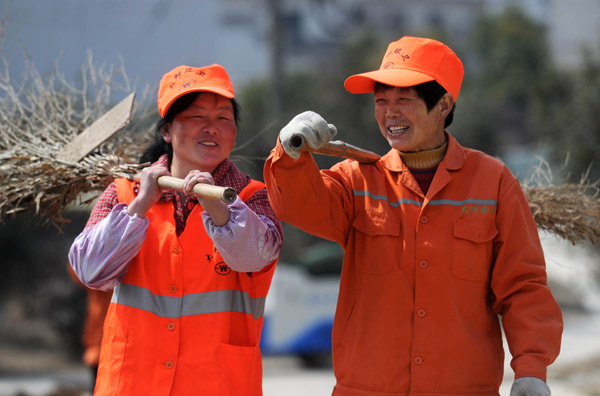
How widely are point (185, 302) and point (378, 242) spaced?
25.8 inches

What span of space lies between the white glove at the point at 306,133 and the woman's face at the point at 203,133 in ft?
1.27

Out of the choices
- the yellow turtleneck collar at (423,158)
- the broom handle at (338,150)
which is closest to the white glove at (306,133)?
the broom handle at (338,150)

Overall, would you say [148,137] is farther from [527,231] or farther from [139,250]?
[527,231]

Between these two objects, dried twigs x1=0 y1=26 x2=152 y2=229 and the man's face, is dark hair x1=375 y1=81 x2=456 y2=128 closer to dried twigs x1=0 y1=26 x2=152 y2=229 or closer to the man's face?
the man's face

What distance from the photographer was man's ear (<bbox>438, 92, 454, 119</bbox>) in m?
2.73

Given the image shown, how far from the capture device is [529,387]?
2.40 meters

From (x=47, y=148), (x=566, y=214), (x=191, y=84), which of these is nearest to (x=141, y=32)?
(x=47, y=148)

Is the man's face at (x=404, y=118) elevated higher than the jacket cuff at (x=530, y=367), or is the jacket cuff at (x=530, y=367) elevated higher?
the man's face at (x=404, y=118)

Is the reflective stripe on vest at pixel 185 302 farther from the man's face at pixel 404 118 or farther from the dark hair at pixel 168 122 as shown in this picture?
the man's face at pixel 404 118

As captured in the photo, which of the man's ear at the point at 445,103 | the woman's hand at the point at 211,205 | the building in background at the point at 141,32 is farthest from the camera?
the building in background at the point at 141,32

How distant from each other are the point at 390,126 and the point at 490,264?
57 cm

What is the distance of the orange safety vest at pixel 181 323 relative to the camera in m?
2.51

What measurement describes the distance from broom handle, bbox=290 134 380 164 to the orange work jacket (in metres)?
0.09

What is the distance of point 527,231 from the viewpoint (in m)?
2.59
